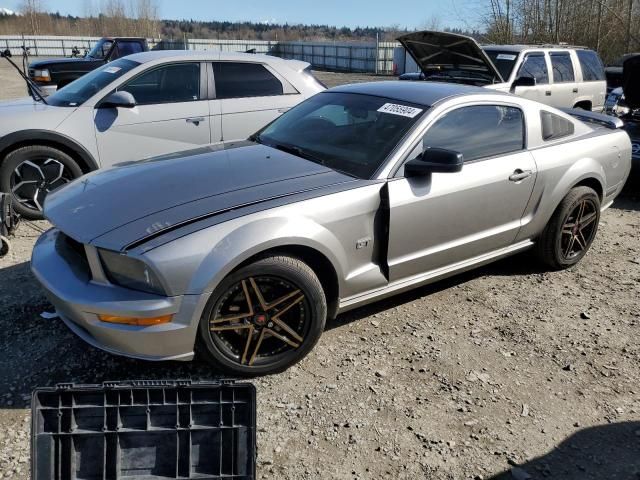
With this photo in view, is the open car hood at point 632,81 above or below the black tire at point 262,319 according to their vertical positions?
above

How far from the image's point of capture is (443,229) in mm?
3701

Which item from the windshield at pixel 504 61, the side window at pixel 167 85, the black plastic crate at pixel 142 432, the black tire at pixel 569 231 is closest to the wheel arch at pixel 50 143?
the side window at pixel 167 85

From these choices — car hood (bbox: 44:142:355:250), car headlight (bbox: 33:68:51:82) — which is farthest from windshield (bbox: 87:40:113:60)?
car hood (bbox: 44:142:355:250)

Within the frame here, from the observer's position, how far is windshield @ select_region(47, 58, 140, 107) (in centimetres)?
567

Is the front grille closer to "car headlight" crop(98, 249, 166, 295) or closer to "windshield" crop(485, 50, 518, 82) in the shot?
"car headlight" crop(98, 249, 166, 295)

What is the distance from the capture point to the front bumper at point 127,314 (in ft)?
8.82

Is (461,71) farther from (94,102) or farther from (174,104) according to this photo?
(94,102)

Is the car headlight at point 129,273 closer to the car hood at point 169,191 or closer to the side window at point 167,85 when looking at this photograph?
the car hood at point 169,191

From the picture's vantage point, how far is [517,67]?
29.3ft

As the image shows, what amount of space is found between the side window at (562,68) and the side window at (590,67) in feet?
1.10

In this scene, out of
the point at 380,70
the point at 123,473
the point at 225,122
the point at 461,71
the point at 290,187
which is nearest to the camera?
the point at 123,473

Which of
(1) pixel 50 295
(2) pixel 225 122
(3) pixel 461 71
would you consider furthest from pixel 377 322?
(3) pixel 461 71

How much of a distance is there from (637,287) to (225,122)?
4.33 meters

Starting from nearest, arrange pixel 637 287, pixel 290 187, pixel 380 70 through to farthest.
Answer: pixel 290 187 → pixel 637 287 → pixel 380 70
